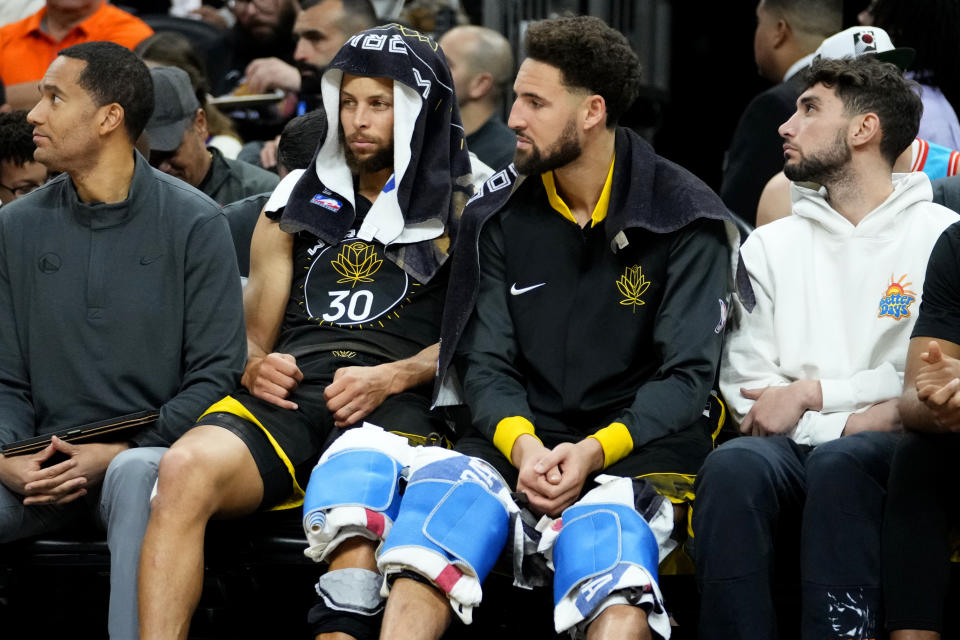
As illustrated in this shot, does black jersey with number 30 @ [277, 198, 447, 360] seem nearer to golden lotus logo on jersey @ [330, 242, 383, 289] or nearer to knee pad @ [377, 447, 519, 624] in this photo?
golden lotus logo on jersey @ [330, 242, 383, 289]

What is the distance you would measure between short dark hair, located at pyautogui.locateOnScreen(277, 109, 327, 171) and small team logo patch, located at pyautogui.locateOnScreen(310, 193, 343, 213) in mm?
527

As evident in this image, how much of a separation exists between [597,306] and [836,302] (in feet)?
2.12

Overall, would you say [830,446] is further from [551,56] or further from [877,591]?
[551,56]

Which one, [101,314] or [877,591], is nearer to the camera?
[877,591]

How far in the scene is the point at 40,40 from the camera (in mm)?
6211

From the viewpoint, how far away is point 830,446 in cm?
319

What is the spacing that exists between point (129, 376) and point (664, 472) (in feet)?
4.74

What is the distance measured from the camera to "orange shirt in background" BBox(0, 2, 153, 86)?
6.16m

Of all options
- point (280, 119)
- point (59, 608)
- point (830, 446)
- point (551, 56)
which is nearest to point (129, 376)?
point (59, 608)

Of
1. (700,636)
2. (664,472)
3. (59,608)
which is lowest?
(59,608)

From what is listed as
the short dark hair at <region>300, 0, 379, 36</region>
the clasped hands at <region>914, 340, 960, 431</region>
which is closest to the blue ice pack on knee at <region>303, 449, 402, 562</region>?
the clasped hands at <region>914, 340, 960, 431</region>

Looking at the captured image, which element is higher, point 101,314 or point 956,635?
point 101,314

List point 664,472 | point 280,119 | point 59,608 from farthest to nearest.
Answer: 1. point 280,119
2. point 59,608
3. point 664,472

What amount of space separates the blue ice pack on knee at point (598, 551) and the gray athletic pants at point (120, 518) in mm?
1035
